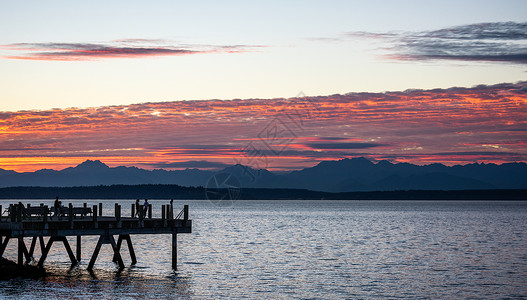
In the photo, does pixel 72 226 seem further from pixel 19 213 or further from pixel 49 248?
pixel 49 248

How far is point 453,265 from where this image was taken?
5606cm

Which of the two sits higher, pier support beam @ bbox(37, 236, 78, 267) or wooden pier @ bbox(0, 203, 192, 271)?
wooden pier @ bbox(0, 203, 192, 271)

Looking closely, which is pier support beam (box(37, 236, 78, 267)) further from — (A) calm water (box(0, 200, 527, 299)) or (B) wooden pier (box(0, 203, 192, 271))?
(A) calm water (box(0, 200, 527, 299))

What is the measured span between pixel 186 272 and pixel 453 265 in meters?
22.9

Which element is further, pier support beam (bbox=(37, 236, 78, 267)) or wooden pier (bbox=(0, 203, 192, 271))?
pier support beam (bbox=(37, 236, 78, 267))

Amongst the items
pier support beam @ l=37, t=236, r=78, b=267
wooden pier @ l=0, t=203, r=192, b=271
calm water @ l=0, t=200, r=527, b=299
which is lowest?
calm water @ l=0, t=200, r=527, b=299

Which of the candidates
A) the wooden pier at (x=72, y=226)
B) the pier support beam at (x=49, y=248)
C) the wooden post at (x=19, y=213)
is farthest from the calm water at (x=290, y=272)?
the wooden post at (x=19, y=213)

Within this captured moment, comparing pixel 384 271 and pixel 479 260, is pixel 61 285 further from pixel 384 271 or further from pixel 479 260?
pixel 479 260

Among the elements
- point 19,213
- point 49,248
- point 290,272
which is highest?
point 19,213

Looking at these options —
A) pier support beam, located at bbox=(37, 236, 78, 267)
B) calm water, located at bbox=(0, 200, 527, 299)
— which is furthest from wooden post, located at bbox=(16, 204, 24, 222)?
pier support beam, located at bbox=(37, 236, 78, 267)

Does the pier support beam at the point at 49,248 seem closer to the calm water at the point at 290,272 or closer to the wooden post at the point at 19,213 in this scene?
the calm water at the point at 290,272

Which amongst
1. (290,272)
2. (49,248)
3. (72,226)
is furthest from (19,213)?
(290,272)

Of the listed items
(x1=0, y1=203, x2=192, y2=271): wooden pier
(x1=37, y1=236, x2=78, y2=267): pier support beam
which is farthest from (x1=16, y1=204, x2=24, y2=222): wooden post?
(x1=37, y1=236, x2=78, y2=267): pier support beam

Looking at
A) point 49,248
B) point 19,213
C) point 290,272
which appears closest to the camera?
point 19,213
